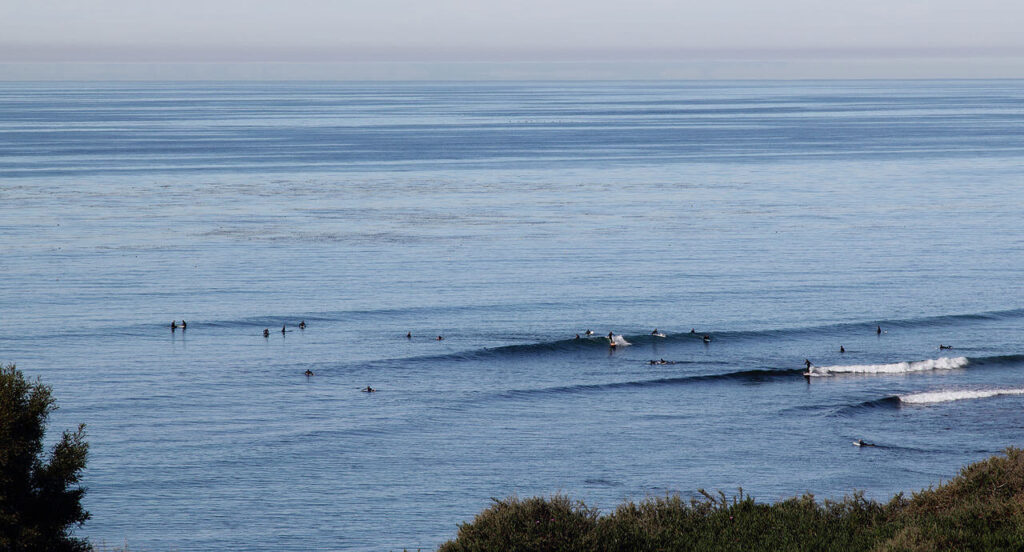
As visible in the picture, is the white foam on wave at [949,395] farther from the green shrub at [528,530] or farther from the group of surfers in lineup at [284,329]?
the group of surfers in lineup at [284,329]

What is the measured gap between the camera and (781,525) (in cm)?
2112

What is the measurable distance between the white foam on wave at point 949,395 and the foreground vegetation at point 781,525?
19.7m

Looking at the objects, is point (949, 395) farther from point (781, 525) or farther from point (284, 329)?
point (284, 329)

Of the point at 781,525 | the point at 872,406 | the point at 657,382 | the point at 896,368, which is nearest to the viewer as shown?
the point at 781,525

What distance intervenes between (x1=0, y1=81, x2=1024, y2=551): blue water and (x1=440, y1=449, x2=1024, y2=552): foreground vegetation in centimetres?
806

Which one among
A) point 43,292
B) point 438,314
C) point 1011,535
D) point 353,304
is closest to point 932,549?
point 1011,535

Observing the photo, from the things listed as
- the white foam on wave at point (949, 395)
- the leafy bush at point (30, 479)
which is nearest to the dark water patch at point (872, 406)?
the white foam on wave at point (949, 395)

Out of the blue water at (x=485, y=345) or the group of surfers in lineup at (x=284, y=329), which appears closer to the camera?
the blue water at (x=485, y=345)

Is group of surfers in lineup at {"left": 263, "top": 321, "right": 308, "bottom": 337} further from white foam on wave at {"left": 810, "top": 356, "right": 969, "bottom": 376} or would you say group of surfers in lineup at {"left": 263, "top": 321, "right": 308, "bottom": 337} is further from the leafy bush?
the leafy bush

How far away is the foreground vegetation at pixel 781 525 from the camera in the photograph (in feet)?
63.5

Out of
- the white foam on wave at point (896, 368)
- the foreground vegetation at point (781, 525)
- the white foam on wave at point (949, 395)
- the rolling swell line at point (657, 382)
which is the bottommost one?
the foreground vegetation at point (781, 525)

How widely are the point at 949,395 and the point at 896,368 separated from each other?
149 inches

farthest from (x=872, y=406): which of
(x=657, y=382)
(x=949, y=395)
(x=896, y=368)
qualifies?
(x=657, y=382)

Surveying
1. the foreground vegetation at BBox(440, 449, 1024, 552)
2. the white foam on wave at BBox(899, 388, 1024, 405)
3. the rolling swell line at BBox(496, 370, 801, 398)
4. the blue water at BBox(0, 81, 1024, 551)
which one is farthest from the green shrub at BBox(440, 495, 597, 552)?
the white foam on wave at BBox(899, 388, 1024, 405)
